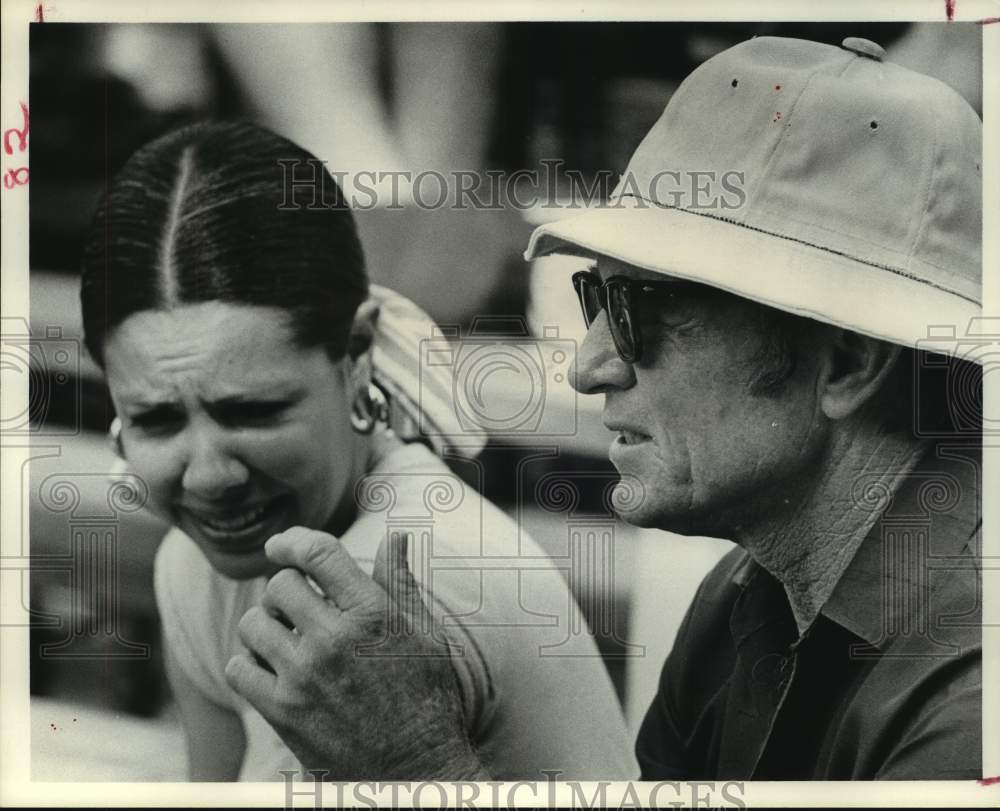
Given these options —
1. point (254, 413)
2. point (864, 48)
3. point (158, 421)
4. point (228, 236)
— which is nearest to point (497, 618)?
point (254, 413)

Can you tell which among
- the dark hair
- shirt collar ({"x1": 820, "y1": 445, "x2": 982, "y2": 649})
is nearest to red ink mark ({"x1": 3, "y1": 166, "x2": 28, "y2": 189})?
the dark hair

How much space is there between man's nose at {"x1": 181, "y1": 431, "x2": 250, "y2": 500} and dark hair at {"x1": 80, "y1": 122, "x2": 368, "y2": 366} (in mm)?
374

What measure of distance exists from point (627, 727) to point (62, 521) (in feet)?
5.72

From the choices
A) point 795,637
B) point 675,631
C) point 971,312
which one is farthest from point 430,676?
point 971,312

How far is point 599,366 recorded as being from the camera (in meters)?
3.38

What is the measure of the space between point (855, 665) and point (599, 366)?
1064mm

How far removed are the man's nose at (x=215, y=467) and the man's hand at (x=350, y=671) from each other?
0.20m

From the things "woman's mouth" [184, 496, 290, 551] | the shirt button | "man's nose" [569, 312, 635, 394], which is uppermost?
the shirt button

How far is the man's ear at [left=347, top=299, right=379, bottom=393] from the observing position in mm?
3467

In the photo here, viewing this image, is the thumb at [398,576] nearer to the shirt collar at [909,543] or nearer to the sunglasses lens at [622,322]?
the sunglasses lens at [622,322]

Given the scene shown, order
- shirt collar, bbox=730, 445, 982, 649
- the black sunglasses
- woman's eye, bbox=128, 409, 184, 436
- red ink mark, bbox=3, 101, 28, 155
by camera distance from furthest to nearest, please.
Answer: red ink mark, bbox=3, 101, 28, 155 < woman's eye, bbox=128, 409, 184, 436 < shirt collar, bbox=730, 445, 982, 649 < the black sunglasses

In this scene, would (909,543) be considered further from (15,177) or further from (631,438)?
(15,177)

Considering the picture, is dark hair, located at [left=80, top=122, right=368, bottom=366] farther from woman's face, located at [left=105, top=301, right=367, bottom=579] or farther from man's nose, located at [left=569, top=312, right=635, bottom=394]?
man's nose, located at [left=569, top=312, right=635, bottom=394]

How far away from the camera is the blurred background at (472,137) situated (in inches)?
136
